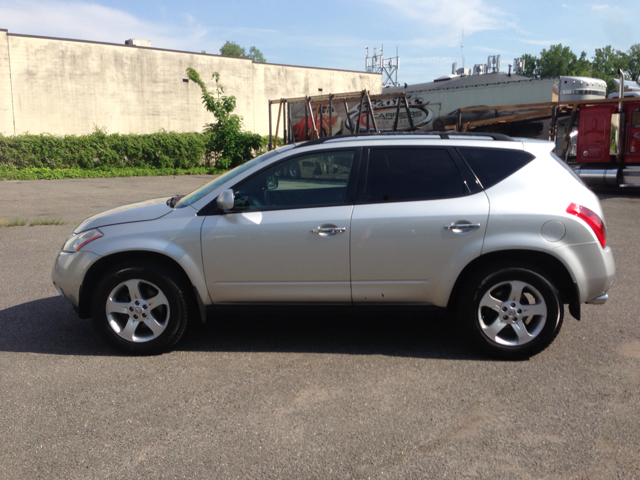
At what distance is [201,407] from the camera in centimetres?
381

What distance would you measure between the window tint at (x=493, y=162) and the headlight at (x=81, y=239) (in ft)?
9.92

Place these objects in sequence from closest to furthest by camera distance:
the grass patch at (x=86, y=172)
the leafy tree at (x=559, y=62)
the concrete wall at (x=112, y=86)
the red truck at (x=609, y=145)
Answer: the red truck at (x=609, y=145) < the grass patch at (x=86, y=172) < the concrete wall at (x=112, y=86) < the leafy tree at (x=559, y=62)

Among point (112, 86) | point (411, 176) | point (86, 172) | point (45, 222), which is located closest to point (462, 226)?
point (411, 176)

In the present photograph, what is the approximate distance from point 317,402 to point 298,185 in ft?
6.01

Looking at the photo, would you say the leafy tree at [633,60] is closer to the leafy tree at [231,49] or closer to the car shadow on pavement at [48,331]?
the leafy tree at [231,49]

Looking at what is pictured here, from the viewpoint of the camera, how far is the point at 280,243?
4539mm

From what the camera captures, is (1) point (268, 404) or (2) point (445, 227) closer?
(1) point (268, 404)

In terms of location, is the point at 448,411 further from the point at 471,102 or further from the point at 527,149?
the point at 471,102

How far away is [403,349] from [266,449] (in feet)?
6.09

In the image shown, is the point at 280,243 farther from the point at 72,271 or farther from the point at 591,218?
the point at 591,218

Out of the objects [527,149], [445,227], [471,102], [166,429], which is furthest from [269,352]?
[471,102]

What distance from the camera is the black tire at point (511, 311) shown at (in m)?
4.44

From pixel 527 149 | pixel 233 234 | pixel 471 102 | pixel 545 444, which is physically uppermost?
pixel 471 102

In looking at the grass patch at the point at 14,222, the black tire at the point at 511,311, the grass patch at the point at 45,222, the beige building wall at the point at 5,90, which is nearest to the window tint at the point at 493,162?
the black tire at the point at 511,311
